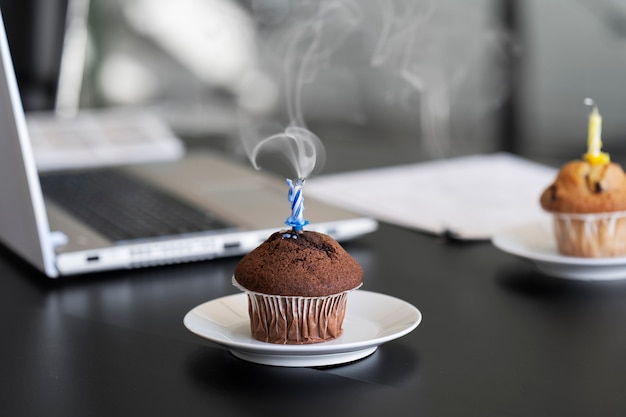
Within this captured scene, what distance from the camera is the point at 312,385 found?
901mm

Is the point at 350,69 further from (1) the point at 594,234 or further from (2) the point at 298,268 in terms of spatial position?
(2) the point at 298,268

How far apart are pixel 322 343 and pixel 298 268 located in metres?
0.08

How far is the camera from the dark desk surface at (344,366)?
2.83 feet

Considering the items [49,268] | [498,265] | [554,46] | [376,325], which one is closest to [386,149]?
[498,265]

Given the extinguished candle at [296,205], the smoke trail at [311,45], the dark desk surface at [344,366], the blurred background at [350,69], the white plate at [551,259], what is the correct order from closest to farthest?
the dark desk surface at [344,366] → the extinguished candle at [296,205] → the white plate at [551,259] → the smoke trail at [311,45] → the blurred background at [350,69]

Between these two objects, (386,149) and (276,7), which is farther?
(276,7)

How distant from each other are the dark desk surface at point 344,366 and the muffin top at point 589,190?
4.2 inches

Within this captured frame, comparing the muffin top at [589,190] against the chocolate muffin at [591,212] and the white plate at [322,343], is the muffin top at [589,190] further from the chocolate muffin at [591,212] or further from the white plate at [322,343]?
the white plate at [322,343]

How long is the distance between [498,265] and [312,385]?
1.80ft

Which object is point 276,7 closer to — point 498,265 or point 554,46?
point 554,46

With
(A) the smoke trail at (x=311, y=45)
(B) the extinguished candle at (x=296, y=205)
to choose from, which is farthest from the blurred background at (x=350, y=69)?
(B) the extinguished candle at (x=296, y=205)

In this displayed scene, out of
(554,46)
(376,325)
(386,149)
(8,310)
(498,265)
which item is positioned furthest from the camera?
(554,46)

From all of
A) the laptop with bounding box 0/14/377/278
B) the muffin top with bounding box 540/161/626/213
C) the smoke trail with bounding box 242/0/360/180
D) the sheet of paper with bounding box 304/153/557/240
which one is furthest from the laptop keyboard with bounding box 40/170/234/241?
the muffin top with bounding box 540/161/626/213

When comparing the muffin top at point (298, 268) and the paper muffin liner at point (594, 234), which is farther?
the paper muffin liner at point (594, 234)
